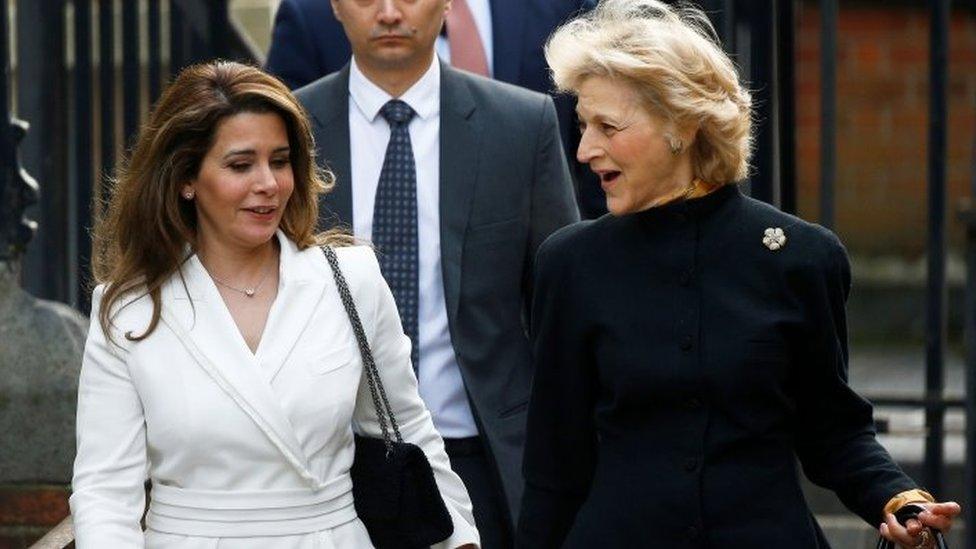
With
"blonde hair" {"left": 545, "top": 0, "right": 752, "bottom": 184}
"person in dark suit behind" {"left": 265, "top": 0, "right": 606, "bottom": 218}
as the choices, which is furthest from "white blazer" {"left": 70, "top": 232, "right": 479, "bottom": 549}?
"person in dark suit behind" {"left": 265, "top": 0, "right": 606, "bottom": 218}

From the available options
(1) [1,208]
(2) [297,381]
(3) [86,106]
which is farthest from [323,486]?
(3) [86,106]

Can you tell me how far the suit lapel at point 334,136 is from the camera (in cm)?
520

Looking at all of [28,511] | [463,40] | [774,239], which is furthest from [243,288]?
[28,511]

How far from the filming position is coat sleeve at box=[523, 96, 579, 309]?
206 inches

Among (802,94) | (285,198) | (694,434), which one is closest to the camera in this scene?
(694,434)

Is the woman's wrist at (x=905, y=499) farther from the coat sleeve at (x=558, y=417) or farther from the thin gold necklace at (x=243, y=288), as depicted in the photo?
the thin gold necklace at (x=243, y=288)

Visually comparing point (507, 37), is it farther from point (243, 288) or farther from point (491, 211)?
point (243, 288)

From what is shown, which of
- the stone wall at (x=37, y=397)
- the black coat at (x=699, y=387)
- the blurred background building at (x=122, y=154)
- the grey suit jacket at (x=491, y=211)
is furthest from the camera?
the stone wall at (x=37, y=397)

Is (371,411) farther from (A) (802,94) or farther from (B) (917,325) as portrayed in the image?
(B) (917,325)

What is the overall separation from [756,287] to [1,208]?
2.94m

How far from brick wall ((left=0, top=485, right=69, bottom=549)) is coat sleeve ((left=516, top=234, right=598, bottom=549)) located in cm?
204

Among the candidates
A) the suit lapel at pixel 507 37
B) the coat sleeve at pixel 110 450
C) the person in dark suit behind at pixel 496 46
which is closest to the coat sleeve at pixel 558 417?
the coat sleeve at pixel 110 450

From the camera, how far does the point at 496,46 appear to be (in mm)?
5922

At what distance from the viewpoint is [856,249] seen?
14430 millimetres
